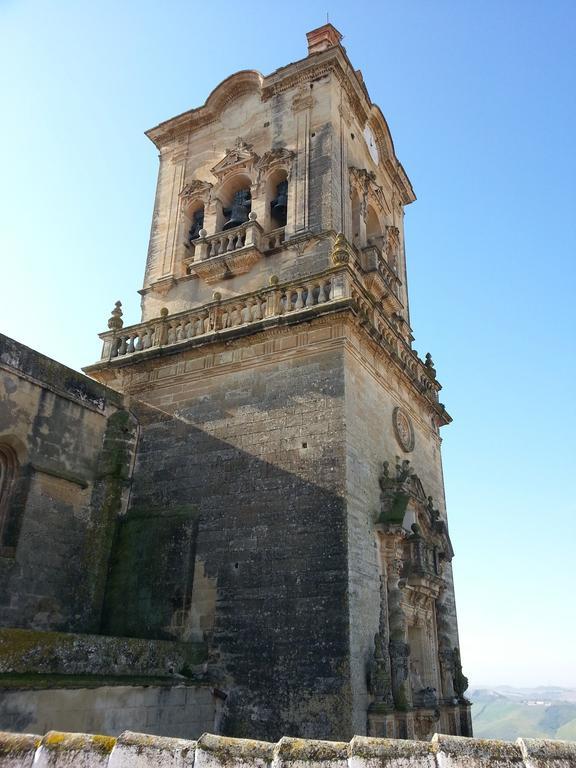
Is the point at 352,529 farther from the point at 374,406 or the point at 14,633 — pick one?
the point at 14,633

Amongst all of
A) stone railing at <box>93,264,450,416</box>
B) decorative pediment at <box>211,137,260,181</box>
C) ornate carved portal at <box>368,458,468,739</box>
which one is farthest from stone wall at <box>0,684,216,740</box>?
decorative pediment at <box>211,137,260,181</box>

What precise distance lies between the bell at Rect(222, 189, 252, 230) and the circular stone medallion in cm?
618

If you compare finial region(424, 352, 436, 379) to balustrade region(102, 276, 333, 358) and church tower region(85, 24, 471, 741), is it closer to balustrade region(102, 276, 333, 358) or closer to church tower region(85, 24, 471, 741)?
church tower region(85, 24, 471, 741)

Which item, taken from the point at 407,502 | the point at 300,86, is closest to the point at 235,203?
the point at 300,86

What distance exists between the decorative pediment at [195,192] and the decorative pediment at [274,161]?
1.55 m

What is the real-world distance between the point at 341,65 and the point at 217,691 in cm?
1446

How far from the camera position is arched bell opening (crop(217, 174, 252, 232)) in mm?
15227

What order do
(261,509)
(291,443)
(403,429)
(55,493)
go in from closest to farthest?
(261,509) < (291,443) < (55,493) < (403,429)

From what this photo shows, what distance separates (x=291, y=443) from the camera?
1018cm

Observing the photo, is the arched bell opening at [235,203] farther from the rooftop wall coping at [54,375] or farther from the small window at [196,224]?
the rooftop wall coping at [54,375]

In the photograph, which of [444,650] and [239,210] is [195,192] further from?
[444,650]

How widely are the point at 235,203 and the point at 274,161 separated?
1420 millimetres

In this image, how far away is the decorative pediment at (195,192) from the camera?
633 inches

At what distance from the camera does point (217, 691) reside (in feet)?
29.0
